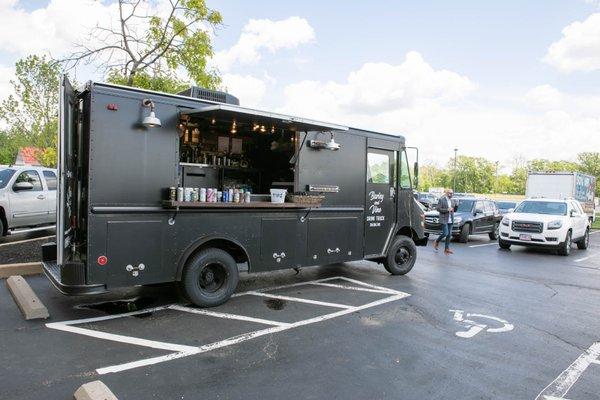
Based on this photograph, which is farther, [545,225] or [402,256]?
[545,225]

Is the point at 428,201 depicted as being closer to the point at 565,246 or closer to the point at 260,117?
the point at 565,246

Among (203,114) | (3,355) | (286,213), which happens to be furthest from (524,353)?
(3,355)

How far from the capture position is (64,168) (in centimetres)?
508

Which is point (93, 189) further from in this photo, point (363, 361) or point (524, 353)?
point (524, 353)

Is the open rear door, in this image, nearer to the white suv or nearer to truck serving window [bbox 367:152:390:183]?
truck serving window [bbox 367:152:390:183]

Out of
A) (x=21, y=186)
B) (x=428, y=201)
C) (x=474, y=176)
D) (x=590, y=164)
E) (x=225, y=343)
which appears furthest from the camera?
(x=474, y=176)

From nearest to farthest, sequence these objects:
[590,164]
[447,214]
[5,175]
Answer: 1. [5,175]
2. [447,214]
3. [590,164]

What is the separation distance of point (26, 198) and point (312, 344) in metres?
9.40

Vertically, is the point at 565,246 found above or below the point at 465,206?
below

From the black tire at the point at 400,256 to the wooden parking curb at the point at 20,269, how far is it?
647 cm

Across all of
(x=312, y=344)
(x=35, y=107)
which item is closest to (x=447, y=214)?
(x=312, y=344)

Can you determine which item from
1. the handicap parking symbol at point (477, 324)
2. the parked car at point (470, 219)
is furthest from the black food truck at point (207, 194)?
the parked car at point (470, 219)

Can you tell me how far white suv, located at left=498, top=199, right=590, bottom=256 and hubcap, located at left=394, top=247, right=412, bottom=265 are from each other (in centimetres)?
679

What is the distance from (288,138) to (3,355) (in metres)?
5.14
